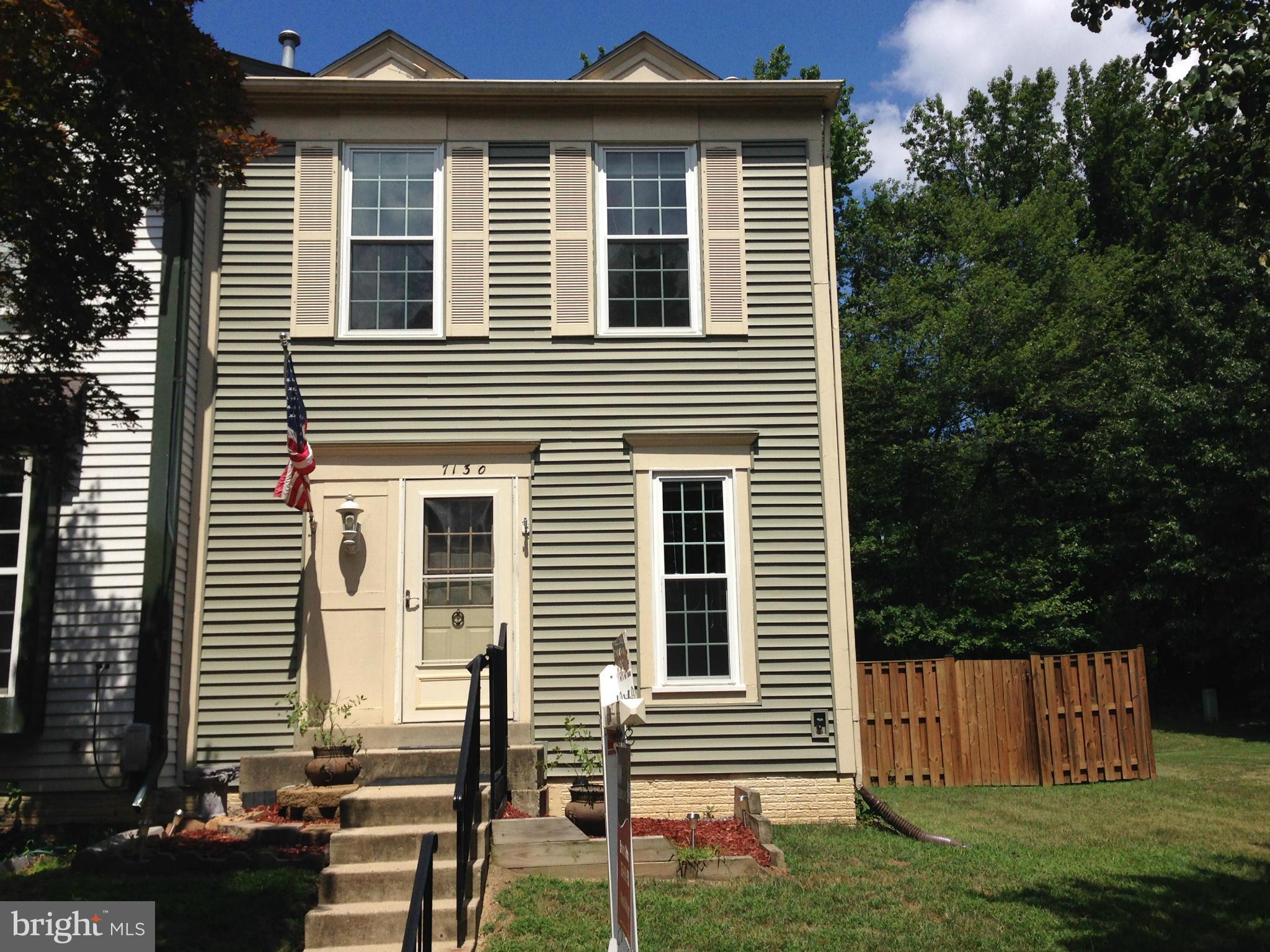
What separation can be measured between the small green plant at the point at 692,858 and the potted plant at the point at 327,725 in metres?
2.75

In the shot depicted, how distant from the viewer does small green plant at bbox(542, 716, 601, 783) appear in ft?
31.6

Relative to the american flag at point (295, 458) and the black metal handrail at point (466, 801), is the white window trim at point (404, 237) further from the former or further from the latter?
the black metal handrail at point (466, 801)

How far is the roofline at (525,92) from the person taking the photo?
10.6 meters

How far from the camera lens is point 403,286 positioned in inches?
418

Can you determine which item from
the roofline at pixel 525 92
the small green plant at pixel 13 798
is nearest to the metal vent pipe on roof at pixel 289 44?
the roofline at pixel 525 92

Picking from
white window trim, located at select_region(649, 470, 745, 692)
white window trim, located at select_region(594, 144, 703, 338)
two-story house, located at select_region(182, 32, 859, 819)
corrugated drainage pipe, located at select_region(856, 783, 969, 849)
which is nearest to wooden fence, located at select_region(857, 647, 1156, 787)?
corrugated drainage pipe, located at select_region(856, 783, 969, 849)

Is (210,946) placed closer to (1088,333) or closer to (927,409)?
(927,409)

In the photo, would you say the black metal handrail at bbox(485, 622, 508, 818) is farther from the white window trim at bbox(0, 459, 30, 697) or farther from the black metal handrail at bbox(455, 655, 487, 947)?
the white window trim at bbox(0, 459, 30, 697)

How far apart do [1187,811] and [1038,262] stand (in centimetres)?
1580

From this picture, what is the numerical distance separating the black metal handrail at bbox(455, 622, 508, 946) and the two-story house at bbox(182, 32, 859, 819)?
1554 mm

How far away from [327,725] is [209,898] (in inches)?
124

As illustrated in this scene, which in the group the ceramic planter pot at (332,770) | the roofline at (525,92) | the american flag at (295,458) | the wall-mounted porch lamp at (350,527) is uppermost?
the roofline at (525,92)

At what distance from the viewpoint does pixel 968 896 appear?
7043 millimetres

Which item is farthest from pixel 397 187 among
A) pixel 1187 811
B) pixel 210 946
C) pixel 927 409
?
pixel 927 409
